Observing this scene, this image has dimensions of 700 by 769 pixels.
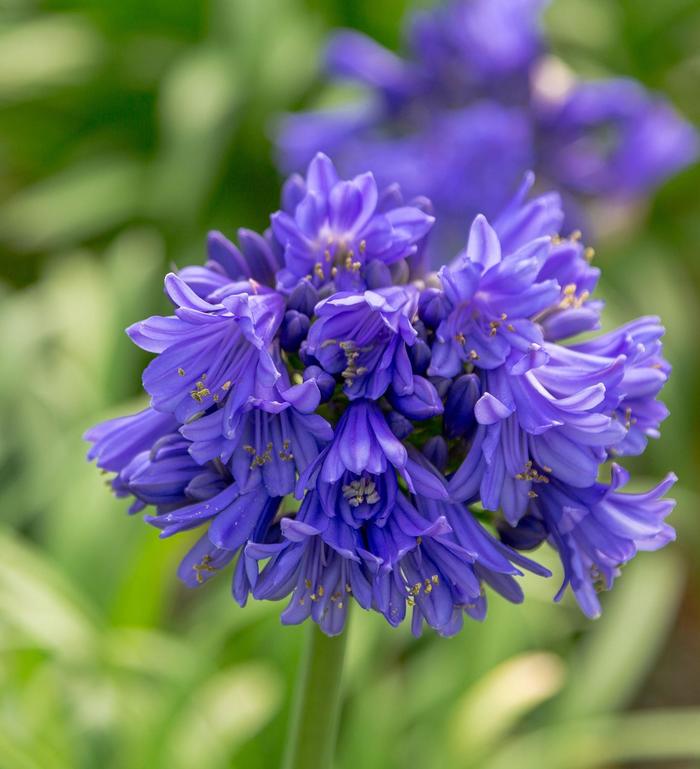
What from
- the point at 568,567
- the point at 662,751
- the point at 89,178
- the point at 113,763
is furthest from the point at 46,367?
the point at 568,567

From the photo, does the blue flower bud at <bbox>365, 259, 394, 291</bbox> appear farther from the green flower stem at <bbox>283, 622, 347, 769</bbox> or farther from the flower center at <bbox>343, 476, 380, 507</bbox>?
the green flower stem at <bbox>283, 622, 347, 769</bbox>

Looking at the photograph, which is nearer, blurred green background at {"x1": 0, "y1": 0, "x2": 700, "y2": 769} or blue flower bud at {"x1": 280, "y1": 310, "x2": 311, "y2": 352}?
blue flower bud at {"x1": 280, "y1": 310, "x2": 311, "y2": 352}

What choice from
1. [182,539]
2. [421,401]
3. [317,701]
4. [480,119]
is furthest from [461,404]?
[480,119]

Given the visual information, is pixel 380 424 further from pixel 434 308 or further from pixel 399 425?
pixel 434 308

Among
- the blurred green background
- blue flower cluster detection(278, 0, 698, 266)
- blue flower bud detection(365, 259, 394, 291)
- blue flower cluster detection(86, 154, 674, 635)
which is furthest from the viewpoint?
blue flower cluster detection(278, 0, 698, 266)

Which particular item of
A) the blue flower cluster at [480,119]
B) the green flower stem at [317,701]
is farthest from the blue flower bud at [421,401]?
the blue flower cluster at [480,119]

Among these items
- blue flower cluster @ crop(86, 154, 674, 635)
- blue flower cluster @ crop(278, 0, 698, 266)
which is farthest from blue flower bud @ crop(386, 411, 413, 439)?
blue flower cluster @ crop(278, 0, 698, 266)
